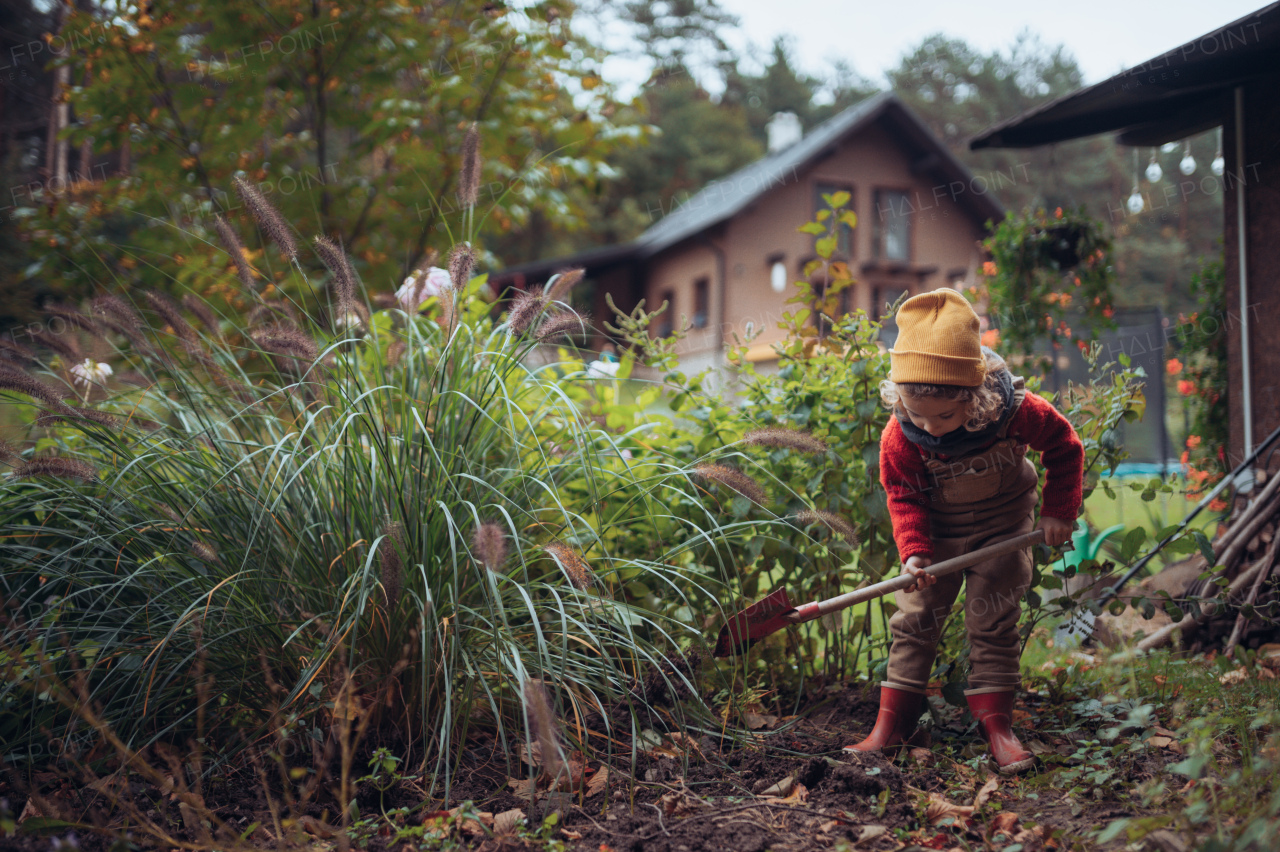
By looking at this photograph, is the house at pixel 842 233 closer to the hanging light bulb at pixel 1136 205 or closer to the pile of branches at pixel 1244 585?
the hanging light bulb at pixel 1136 205

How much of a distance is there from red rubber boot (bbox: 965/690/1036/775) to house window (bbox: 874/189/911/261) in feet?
52.2

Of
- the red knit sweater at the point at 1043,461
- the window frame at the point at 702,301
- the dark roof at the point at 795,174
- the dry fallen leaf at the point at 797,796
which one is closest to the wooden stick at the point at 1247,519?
the red knit sweater at the point at 1043,461

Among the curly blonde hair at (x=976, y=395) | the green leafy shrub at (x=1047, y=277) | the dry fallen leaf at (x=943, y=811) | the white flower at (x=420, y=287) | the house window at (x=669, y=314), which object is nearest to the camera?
the dry fallen leaf at (x=943, y=811)

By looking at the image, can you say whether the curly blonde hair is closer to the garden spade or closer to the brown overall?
the brown overall

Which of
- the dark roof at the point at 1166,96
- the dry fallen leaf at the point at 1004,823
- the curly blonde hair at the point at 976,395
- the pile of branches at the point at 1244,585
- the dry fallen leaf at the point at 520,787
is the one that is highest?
the dark roof at the point at 1166,96

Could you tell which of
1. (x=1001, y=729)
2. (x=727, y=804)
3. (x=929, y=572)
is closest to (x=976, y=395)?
(x=929, y=572)

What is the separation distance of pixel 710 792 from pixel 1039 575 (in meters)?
1.22

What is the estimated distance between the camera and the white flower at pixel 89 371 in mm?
2355

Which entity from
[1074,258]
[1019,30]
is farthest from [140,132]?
[1019,30]

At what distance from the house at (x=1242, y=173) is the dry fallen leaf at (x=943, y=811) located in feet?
10.1

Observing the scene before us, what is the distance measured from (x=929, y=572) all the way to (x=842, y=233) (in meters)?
15.9

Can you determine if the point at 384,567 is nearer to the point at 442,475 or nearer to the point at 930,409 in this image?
the point at 442,475

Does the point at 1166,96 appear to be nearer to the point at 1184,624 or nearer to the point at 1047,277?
the point at 1047,277

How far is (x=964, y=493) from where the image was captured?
88.4 inches
